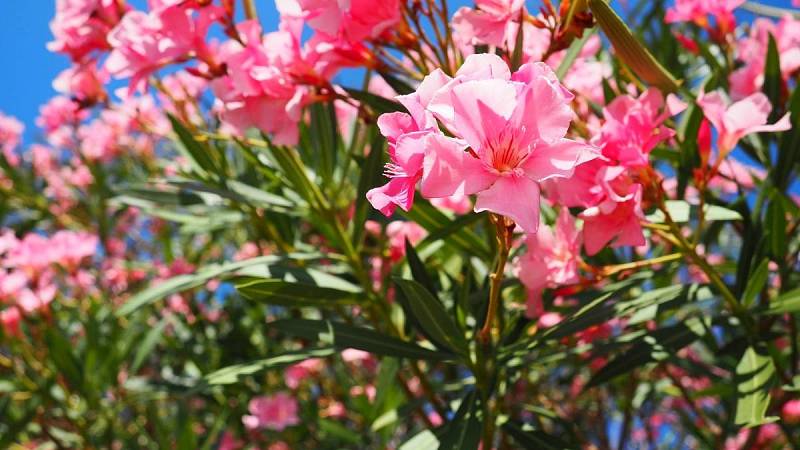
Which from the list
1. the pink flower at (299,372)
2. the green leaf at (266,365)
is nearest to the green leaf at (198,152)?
the green leaf at (266,365)

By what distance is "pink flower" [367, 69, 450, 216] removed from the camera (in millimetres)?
590

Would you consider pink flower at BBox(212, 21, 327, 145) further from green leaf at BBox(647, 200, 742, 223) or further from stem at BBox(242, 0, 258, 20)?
green leaf at BBox(647, 200, 742, 223)

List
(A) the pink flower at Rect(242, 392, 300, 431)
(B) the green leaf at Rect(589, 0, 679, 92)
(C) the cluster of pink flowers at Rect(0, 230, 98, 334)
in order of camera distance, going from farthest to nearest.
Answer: (A) the pink flower at Rect(242, 392, 300, 431), (C) the cluster of pink flowers at Rect(0, 230, 98, 334), (B) the green leaf at Rect(589, 0, 679, 92)

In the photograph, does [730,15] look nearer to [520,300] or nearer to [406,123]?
[520,300]

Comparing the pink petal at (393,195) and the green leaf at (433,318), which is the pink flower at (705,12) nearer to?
the green leaf at (433,318)

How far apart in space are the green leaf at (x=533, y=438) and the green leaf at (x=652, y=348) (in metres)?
0.09

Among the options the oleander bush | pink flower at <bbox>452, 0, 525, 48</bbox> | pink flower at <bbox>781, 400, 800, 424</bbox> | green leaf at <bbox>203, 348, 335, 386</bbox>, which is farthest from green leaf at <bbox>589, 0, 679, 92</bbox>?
pink flower at <bbox>781, 400, 800, 424</bbox>

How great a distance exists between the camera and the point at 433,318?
858mm

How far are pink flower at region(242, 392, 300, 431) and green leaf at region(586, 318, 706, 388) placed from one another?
117 cm

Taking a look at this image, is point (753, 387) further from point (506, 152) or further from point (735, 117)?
point (506, 152)

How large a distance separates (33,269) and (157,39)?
1075mm

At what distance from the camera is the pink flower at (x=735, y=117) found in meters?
0.88

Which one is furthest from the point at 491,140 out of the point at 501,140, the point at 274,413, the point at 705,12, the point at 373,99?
the point at 274,413

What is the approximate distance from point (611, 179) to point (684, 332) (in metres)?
0.33
